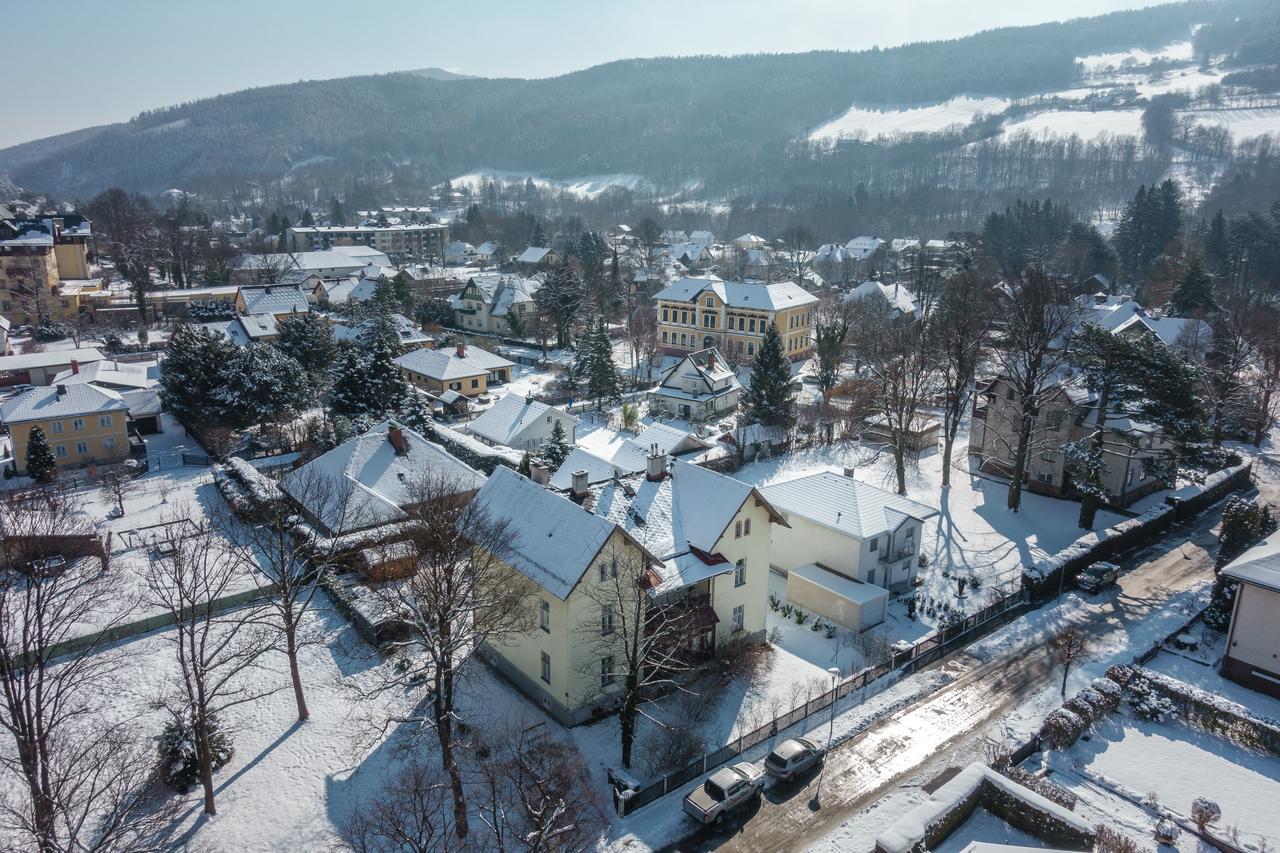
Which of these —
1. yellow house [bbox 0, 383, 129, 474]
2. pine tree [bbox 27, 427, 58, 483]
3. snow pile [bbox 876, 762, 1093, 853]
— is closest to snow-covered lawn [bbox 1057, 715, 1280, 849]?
snow pile [bbox 876, 762, 1093, 853]

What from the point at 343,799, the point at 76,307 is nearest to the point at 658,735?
the point at 343,799

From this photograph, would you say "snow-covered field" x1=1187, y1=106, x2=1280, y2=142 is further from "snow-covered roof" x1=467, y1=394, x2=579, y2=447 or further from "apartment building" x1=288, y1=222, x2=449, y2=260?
"snow-covered roof" x1=467, y1=394, x2=579, y2=447

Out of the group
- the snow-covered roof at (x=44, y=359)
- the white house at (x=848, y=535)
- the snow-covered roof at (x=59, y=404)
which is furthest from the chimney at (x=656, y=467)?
the snow-covered roof at (x=44, y=359)

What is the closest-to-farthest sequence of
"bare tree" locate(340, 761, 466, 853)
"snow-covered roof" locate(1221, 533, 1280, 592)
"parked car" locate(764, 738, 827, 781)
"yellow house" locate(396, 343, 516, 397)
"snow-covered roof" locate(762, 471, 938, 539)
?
"bare tree" locate(340, 761, 466, 853) < "parked car" locate(764, 738, 827, 781) < "snow-covered roof" locate(1221, 533, 1280, 592) < "snow-covered roof" locate(762, 471, 938, 539) < "yellow house" locate(396, 343, 516, 397)

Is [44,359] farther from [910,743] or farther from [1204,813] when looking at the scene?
[1204,813]

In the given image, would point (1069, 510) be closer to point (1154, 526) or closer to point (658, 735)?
point (1154, 526)

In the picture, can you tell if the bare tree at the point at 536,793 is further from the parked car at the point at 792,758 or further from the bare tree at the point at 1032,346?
the bare tree at the point at 1032,346

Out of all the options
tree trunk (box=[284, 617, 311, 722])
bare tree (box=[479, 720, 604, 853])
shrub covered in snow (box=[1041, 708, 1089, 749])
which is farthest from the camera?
tree trunk (box=[284, 617, 311, 722])
